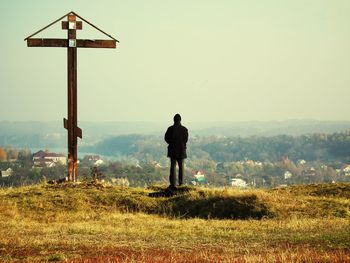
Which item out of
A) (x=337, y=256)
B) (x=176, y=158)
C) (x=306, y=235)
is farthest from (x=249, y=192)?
(x=337, y=256)

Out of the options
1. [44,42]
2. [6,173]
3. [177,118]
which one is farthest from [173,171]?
[6,173]

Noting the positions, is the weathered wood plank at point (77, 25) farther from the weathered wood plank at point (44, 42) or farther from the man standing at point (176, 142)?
the man standing at point (176, 142)

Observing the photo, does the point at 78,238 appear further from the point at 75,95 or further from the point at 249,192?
the point at 75,95

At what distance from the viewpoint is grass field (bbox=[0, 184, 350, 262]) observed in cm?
1681

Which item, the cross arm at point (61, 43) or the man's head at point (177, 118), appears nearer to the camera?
the man's head at point (177, 118)

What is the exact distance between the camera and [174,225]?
22609mm

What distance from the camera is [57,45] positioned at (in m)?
30.5

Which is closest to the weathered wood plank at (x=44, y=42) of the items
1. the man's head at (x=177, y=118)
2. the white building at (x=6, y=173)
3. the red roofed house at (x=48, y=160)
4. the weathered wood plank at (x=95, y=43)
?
the weathered wood plank at (x=95, y=43)

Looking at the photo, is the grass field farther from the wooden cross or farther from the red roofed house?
the red roofed house

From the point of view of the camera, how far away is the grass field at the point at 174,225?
55.2 feet

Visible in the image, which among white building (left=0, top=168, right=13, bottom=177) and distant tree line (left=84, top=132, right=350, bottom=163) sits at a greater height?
white building (left=0, top=168, right=13, bottom=177)

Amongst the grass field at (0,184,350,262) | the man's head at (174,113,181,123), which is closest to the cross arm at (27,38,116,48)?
the man's head at (174,113,181,123)

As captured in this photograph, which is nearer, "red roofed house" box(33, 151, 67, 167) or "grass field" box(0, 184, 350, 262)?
"grass field" box(0, 184, 350, 262)

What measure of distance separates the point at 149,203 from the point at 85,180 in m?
4.37
